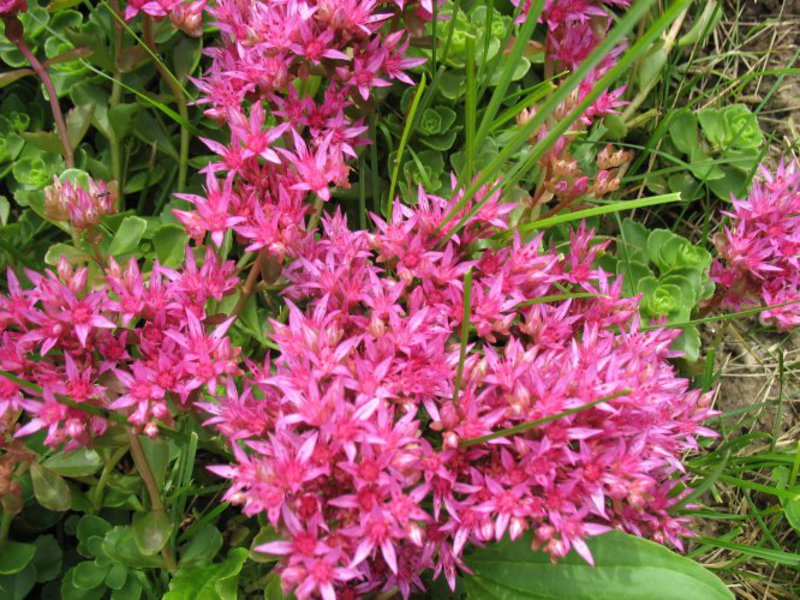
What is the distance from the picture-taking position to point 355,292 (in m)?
1.97

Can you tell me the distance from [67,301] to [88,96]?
974mm

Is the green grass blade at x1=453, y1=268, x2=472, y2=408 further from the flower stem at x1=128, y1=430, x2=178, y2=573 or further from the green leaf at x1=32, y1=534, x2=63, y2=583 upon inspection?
the green leaf at x1=32, y1=534, x2=63, y2=583

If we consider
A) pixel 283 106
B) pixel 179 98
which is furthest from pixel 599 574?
pixel 179 98

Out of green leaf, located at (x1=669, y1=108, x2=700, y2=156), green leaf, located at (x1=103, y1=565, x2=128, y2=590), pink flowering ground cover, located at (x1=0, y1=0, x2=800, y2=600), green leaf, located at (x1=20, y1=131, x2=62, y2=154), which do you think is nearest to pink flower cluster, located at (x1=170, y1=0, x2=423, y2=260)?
pink flowering ground cover, located at (x1=0, y1=0, x2=800, y2=600)

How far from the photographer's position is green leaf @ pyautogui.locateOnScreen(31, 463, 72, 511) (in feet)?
6.55

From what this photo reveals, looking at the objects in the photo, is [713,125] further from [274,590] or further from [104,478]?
[104,478]

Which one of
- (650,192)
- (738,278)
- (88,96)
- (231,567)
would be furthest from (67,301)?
(650,192)

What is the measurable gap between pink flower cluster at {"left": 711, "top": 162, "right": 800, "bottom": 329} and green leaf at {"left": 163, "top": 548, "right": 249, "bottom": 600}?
171 cm

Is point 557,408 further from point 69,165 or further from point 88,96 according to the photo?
point 88,96

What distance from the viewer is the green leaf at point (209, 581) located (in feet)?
Answer: 6.54

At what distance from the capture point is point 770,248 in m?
2.37

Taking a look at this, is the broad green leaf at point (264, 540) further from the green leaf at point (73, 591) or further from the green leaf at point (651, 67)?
the green leaf at point (651, 67)

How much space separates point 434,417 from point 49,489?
1024mm

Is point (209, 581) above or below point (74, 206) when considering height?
below
